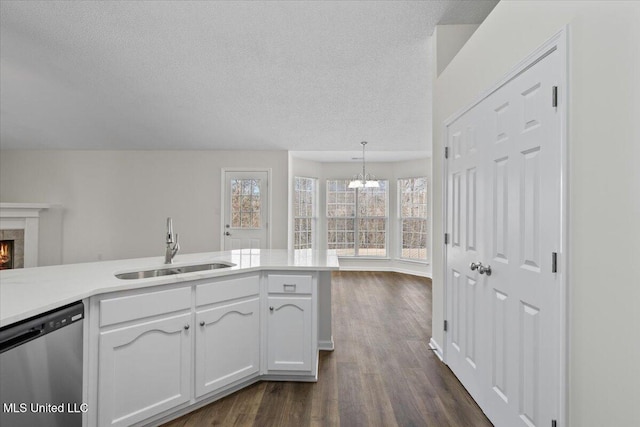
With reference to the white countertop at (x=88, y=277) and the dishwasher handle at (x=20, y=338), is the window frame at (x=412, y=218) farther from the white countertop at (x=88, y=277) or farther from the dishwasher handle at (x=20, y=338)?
the dishwasher handle at (x=20, y=338)

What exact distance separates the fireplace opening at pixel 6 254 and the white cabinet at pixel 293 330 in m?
5.90

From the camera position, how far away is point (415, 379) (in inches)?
101

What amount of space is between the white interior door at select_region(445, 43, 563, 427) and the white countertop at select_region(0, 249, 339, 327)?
1.01 metres

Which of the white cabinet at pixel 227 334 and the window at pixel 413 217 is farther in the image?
the window at pixel 413 217

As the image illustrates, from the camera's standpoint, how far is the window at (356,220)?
25.8 ft

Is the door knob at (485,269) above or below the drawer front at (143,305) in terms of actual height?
above

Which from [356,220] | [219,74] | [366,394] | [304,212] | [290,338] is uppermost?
[219,74]

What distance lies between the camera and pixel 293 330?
2473 millimetres

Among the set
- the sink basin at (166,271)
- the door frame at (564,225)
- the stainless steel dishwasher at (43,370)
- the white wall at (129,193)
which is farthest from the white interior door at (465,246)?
the white wall at (129,193)

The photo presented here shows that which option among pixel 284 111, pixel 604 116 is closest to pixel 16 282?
pixel 604 116

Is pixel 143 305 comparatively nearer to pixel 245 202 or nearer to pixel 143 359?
pixel 143 359

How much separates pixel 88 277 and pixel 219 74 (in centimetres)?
307

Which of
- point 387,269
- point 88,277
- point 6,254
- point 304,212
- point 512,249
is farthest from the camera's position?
point 387,269

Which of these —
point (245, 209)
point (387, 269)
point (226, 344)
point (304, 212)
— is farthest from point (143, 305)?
point (387, 269)
